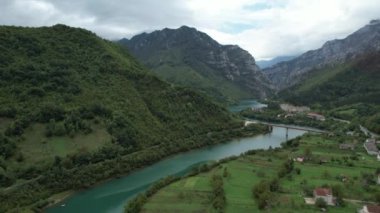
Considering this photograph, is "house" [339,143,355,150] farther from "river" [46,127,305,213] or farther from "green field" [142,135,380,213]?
"river" [46,127,305,213]

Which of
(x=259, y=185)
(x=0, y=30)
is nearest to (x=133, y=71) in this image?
(x=0, y=30)

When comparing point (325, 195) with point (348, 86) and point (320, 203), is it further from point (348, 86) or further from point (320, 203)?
point (348, 86)

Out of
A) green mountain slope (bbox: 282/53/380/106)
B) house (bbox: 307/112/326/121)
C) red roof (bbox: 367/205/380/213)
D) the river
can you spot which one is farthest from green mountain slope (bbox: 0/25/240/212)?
green mountain slope (bbox: 282/53/380/106)

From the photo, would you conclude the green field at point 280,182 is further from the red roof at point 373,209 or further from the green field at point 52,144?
the green field at point 52,144

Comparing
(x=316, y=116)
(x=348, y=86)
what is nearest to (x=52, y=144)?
(x=316, y=116)

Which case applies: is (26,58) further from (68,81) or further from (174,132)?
(174,132)
